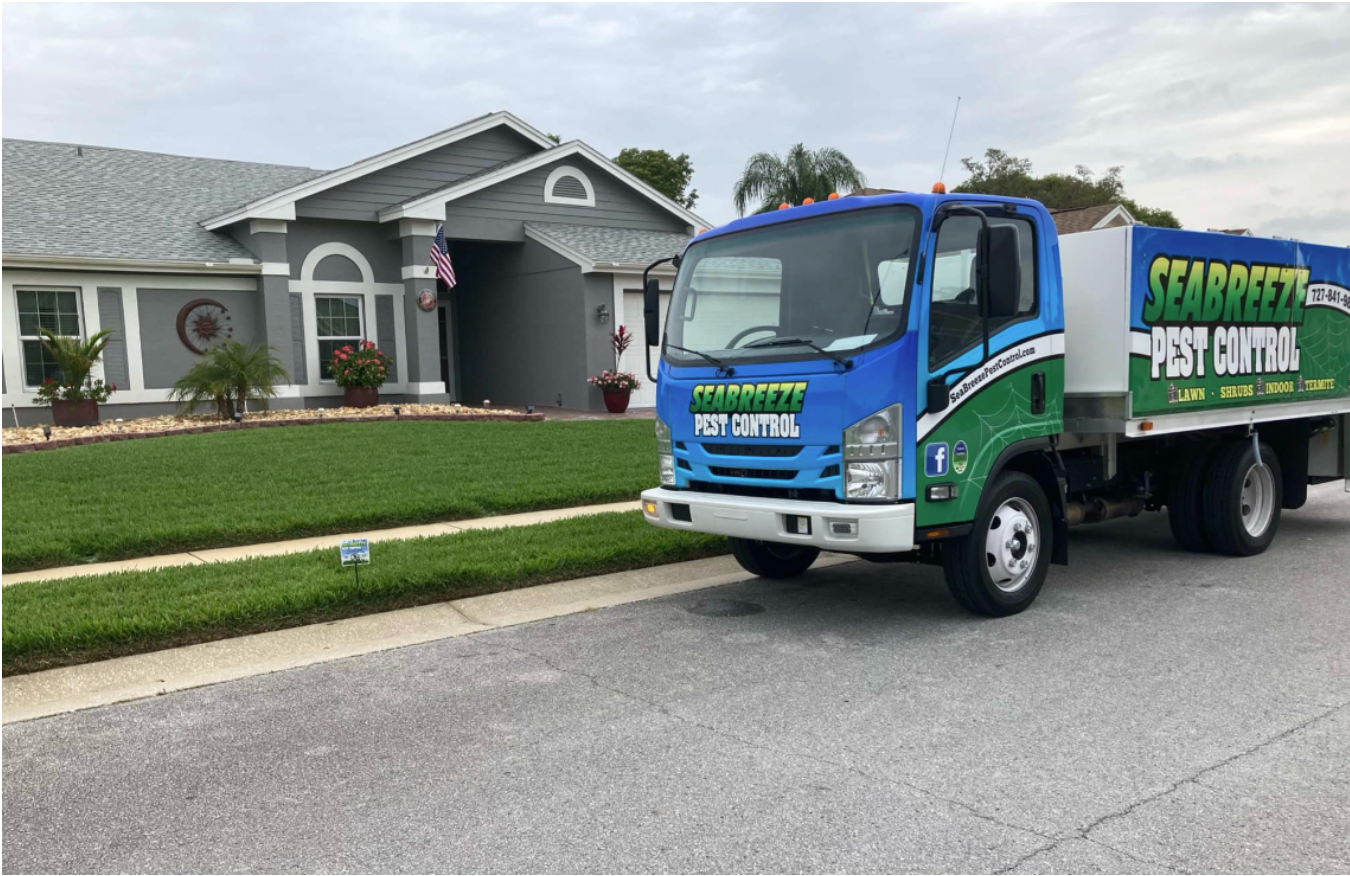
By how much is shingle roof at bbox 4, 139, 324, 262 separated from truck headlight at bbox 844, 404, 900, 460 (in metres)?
15.6

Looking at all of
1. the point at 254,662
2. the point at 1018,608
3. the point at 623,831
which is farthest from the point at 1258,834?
the point at 254,662

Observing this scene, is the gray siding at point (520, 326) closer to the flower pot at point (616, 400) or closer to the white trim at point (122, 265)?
the flower pot at point (616, 400)

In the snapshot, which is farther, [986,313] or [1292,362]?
[1292,362]

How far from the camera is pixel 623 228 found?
76.4 ft

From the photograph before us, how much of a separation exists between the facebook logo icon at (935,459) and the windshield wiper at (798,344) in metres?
0.66

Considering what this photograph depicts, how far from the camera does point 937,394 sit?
595 cm

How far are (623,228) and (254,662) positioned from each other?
18.3 metres

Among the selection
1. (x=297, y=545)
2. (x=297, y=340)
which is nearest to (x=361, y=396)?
(x=297, y=340)

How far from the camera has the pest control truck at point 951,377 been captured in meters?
5.94

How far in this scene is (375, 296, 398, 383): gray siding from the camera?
2039 centimetres

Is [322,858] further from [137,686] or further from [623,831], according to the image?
[137,686]

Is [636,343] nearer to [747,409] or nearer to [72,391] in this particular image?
[72,391]

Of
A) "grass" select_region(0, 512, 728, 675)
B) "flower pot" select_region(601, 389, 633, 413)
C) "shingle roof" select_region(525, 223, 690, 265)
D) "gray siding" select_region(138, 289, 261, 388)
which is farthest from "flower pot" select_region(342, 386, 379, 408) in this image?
"grass" select_region(0, 512, 728, 675)

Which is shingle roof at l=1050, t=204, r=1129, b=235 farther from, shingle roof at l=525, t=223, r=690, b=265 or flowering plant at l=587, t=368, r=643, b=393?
flowering plant at l=587, t=368, r=643, b=393
